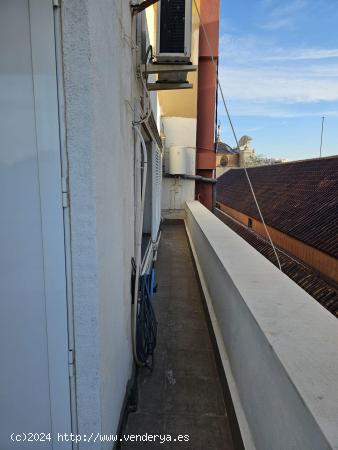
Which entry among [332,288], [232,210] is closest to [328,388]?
[332,288]

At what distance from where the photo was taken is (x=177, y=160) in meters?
9.80

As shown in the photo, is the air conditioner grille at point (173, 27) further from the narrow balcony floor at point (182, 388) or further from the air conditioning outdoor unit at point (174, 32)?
the narrow balcony floor at point (182, 388)

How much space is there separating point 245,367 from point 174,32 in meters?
3.02

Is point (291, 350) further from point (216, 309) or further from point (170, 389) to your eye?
point (216, 309)

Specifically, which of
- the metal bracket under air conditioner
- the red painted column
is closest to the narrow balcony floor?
the metal bracket under air conditioner

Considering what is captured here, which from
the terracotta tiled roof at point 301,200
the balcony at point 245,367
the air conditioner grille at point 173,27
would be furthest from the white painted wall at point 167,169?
the air conditioner grille at point 173,27

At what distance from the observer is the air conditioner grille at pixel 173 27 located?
2.97 metres

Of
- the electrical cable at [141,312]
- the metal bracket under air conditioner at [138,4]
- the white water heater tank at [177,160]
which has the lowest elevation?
the electrical cable at [141,312]

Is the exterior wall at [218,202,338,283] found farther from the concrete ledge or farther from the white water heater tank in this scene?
the concrete ledge

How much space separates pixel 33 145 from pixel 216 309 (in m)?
2.42

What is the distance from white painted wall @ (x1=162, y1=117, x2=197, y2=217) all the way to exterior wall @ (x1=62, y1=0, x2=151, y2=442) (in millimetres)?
8259

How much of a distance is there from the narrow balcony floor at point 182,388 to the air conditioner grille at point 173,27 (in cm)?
291

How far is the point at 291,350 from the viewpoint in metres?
1.33

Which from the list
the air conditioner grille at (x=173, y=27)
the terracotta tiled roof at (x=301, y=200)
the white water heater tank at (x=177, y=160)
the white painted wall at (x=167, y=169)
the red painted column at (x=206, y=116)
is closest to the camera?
the air conditioner grille at (x=173, y=27)
